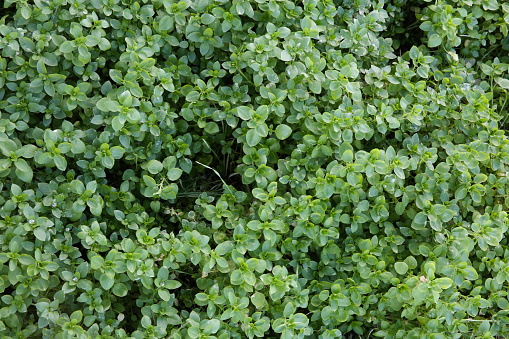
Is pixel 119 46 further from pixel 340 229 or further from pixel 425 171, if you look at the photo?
pixel 425 171

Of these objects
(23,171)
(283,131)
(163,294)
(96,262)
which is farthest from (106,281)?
(283,131)

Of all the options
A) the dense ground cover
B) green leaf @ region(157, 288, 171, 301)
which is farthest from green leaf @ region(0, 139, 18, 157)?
green leaf @ region(157, 288, 171, 301)

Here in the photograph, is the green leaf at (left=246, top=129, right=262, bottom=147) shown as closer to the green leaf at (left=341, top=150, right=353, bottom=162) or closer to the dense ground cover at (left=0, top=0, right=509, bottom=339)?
the dense ground cover at (left=0, top=0, right=509, bottom=339)

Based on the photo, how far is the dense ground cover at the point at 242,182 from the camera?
2227 millimetres

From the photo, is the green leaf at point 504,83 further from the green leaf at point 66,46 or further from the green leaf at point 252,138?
the green leaf at point 66,46

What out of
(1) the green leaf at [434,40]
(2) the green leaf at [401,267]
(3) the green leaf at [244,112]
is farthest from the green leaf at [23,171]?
(1) the green leaf at [434,40]

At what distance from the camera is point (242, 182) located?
2.53 m

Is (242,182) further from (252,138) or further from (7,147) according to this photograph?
(7,147)

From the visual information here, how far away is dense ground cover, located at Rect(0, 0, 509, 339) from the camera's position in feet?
7.30

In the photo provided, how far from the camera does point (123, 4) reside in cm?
259

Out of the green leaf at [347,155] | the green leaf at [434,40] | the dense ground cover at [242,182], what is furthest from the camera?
the green leaf at [434,40]

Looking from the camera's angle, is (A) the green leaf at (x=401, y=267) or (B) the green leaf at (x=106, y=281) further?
(A) the green leaf at (x=401, y=267)

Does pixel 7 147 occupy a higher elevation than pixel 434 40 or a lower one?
lower

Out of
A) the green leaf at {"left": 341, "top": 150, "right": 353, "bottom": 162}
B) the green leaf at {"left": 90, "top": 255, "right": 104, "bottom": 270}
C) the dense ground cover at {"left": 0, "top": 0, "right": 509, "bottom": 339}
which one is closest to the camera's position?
the green leaf at {"left": 90, "top": 255, "right": 104, "bottom": 270}
